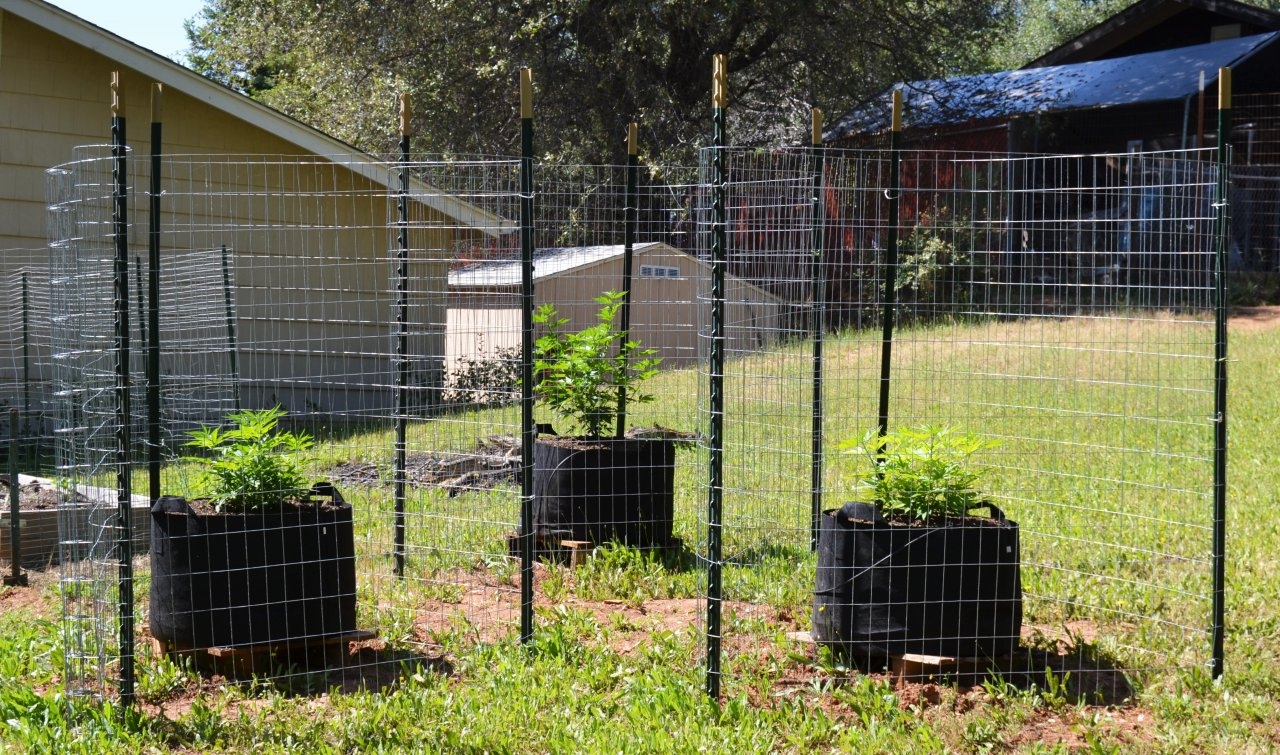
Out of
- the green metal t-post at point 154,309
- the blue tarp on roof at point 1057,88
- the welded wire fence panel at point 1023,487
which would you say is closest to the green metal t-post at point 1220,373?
the welded wire fence panel at point 1023,487

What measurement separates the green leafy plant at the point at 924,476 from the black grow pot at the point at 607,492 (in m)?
2.02

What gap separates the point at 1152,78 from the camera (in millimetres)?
19672

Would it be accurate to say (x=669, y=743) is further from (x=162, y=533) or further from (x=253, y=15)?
(x=253, y=15)

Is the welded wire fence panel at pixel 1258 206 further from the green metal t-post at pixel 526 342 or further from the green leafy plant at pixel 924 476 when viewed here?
the green metal t-post at pixel 526 342

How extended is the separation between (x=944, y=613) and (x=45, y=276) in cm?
889

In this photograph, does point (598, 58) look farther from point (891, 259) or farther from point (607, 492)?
point (891, 259)

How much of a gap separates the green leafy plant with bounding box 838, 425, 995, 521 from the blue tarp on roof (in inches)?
634

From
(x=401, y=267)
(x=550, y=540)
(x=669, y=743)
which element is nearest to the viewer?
(x=669, y=743)

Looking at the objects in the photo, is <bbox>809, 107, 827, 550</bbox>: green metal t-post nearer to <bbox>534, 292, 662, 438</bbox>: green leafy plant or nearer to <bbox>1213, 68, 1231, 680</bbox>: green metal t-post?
<bbox>534, 292, 662, 438</bbox>: green leafy plant

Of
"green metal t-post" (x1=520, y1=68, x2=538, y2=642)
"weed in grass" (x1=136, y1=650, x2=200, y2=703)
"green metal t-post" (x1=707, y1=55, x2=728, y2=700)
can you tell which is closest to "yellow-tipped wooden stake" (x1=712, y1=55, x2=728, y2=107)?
"green metal t-post" (x1=707, y1=55, x2=728, y2=700)

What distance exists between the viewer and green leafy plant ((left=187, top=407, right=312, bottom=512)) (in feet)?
15.6

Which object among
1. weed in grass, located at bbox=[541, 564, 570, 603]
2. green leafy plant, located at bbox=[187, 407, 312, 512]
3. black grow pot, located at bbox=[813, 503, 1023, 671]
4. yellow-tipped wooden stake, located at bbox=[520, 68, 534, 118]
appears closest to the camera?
black grow pot, located at bbox=[813, 503, 1023, 671]

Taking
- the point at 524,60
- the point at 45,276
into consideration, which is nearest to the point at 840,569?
the point at 45,276

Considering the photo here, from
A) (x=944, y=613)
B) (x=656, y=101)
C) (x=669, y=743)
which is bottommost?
(x=669, y=743)
